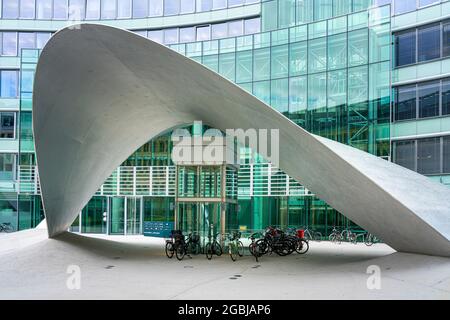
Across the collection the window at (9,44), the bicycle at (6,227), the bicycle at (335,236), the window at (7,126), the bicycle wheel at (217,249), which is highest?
the window at (9,44)

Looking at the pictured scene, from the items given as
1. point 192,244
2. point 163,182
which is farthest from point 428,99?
point 192,244

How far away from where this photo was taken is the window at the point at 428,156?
27.3m

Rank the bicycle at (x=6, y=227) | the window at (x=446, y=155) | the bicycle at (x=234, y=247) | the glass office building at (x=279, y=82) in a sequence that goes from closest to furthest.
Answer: the bicycle at (x=234, y=247), the window at (x=446, y=155), the glass office building at (x=279, y=82), the bicycle at (x=6, y=227)

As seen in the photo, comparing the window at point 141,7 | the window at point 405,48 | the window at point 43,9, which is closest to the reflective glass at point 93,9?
the window at point 141,7

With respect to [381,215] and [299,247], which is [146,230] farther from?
[381,215]

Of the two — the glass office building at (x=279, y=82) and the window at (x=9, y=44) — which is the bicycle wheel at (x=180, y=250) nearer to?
the glass office building at (x=279, y=82)

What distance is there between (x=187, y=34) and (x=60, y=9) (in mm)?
8471

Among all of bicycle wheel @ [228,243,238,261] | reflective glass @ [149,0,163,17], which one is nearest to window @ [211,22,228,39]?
reflective glass @ [149,0,163,17]

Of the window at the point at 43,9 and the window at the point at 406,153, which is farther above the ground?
the window at the point at 43,9

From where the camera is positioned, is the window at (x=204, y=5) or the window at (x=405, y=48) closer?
the window at (x=405, y=48)

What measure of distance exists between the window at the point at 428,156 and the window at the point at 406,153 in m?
0.27

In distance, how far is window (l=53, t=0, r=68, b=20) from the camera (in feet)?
120

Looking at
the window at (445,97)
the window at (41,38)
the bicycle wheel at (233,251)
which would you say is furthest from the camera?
the window at (41,38)

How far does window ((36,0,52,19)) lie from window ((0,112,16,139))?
6.76 metres
